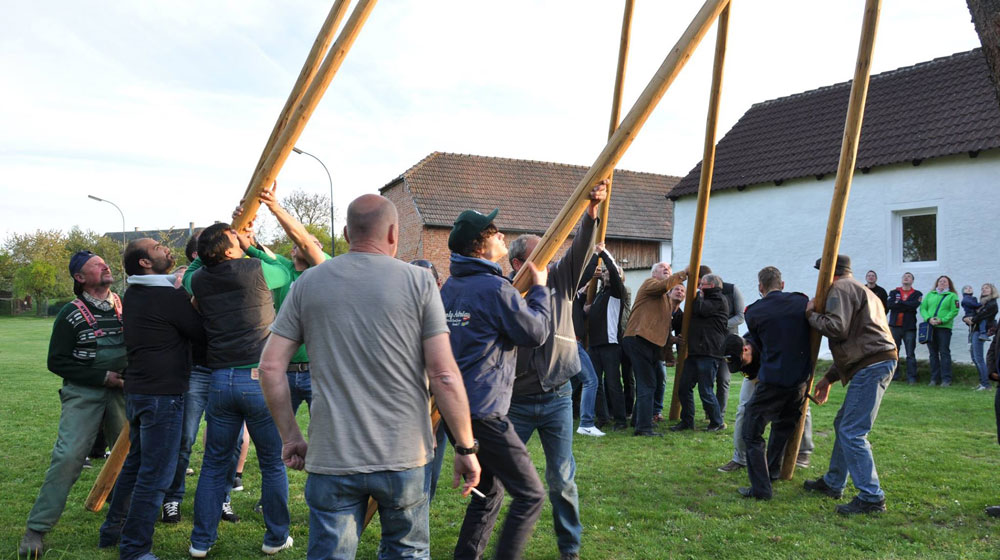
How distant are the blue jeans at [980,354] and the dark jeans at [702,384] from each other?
7319 mm

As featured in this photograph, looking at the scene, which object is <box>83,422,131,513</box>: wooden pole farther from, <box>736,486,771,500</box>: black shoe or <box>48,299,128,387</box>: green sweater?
<box>736,486,771,500</box>: black shoe

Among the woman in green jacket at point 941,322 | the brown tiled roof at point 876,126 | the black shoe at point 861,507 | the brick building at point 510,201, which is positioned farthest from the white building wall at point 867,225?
the brick building at point 510,201

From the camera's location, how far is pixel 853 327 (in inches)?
225

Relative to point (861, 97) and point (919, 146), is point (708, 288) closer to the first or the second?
point (861, 97)

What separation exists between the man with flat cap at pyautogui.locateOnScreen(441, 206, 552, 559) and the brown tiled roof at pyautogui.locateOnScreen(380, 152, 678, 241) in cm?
2939

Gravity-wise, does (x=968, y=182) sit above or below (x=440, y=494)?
above

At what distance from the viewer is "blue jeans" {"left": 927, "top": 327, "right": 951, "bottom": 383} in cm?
1372

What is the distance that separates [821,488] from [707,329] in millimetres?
2863

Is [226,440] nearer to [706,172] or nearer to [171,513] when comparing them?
[171,513]

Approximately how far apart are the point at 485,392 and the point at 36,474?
540cm

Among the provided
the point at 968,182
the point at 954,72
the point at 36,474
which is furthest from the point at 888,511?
the point at 954,72

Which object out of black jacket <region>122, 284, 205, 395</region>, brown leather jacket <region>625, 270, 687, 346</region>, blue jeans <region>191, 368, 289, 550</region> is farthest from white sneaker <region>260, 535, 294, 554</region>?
brown leather jacket <region>625, 270, 687, 346</region>

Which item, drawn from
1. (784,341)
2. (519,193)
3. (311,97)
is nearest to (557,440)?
(784,341)

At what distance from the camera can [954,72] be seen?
18141 millimetres
